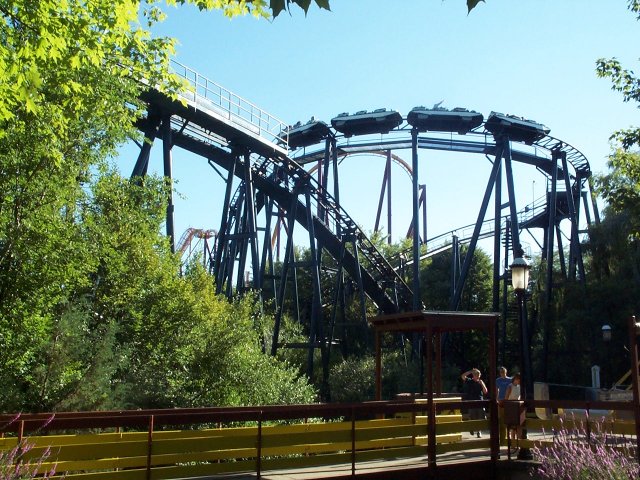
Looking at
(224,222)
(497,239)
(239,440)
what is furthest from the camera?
(497,239)

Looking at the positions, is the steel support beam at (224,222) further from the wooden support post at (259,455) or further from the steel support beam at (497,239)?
the wooden support post at (259,455)

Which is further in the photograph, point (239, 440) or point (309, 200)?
point (309, 200)

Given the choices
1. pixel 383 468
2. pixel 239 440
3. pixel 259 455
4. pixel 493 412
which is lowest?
pixel 383 468

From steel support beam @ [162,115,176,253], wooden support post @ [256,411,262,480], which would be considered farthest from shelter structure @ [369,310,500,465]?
steel support beam @ [162,115,176,253]

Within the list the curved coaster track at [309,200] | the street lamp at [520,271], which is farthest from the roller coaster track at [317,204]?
the street lamp at [520,271]

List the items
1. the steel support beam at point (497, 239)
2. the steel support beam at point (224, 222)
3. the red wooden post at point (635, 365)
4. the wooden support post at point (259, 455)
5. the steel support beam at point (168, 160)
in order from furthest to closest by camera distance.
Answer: the steel support beam at point (497, 239)
the steel support beam at point (224, 222)
the steel support beam at point (168, 160)
the red wooden post at point (635, 365)
the wooden support post at point (259, 455)

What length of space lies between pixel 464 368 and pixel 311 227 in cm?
1073

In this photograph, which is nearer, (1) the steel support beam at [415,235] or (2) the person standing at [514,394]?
(2) the person standing at [514,394]

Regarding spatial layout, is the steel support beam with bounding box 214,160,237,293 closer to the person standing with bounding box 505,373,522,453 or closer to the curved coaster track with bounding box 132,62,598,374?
the curved coaster track with bounding box 132,62,598,374

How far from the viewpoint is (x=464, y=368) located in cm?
3241

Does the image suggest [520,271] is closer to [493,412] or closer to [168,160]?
[493,412]

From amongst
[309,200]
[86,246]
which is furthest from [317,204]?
[86,246]

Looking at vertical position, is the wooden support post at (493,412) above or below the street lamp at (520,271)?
below

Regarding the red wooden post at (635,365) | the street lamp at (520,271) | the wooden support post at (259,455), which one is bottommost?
the wooden support post at (259,455)
